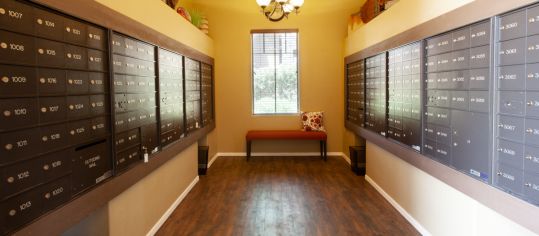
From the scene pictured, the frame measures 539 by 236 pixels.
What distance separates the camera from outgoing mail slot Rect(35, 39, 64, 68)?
1.79m

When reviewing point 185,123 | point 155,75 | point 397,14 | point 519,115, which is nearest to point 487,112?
point 519,115

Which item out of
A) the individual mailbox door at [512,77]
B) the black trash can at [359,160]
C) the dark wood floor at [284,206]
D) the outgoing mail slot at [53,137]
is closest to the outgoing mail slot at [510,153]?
the individual mailbox door at [512,77]

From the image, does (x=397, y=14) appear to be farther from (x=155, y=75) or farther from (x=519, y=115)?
(x=155, y=75)

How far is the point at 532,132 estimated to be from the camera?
1871 millimetres

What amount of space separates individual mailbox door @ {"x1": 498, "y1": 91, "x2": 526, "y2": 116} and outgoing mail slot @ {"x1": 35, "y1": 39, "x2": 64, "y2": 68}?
7.91 feet

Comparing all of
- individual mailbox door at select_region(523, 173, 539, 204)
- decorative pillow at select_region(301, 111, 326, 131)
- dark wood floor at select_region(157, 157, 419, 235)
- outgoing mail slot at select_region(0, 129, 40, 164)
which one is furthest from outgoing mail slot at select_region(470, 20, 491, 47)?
decorative pillow at select_region(301, 111, 326, 131)

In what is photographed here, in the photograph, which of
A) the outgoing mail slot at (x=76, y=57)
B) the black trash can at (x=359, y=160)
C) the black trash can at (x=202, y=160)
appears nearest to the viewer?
the outgoing mail slot at (x=76, y=57)

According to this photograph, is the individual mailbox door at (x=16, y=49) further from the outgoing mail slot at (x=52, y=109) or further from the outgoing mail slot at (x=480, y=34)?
the outgoing mail slot at (x=480, y=34)

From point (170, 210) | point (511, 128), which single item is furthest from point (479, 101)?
point (170, 210)

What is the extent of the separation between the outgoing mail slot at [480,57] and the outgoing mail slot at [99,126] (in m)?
2.44

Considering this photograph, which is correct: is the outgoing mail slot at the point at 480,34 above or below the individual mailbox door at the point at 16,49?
above

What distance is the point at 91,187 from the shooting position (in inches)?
91.5

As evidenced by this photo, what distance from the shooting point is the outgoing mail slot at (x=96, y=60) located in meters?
2.33

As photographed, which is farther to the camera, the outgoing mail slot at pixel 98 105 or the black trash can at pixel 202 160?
the black trash can at pixel 202 160
